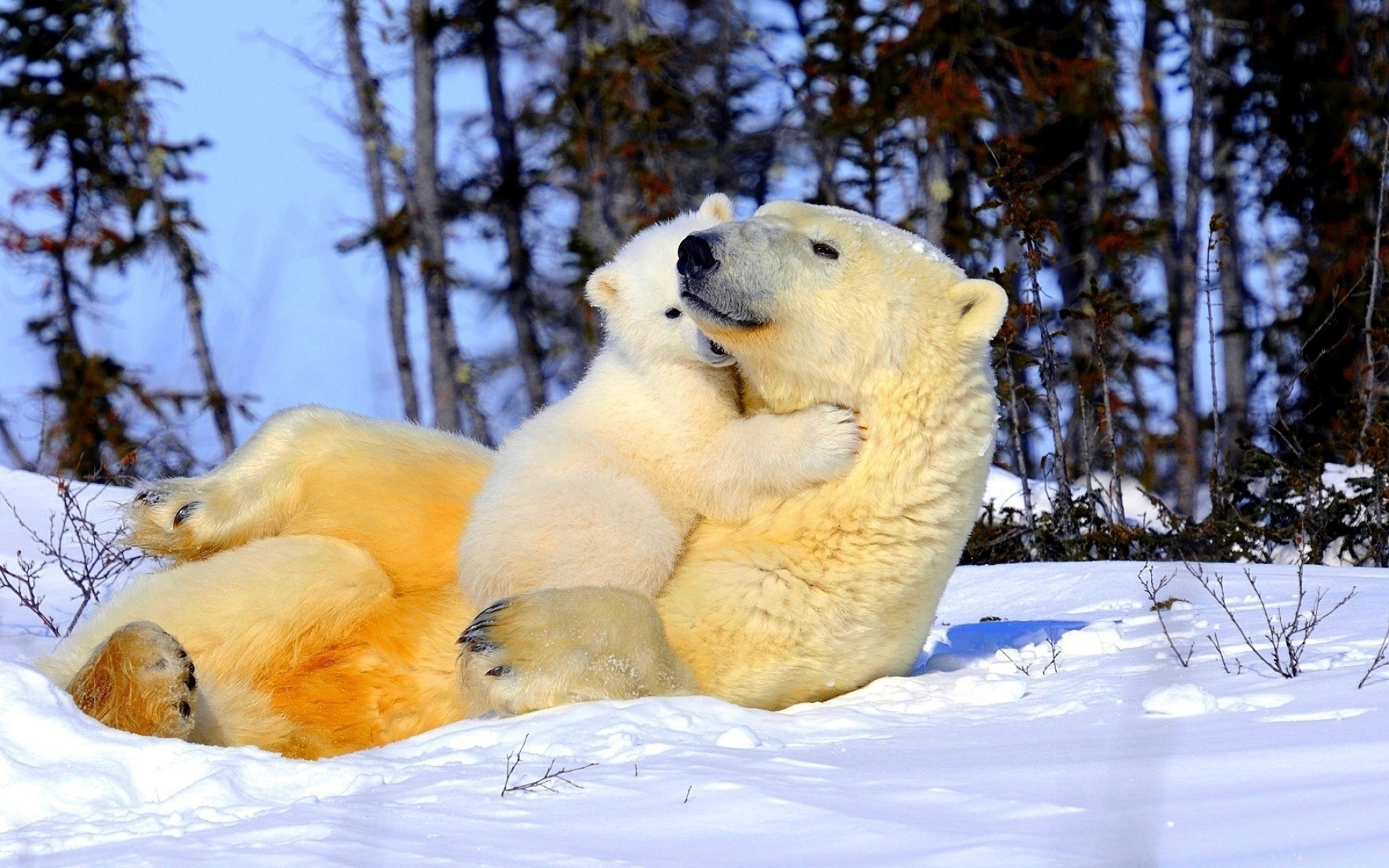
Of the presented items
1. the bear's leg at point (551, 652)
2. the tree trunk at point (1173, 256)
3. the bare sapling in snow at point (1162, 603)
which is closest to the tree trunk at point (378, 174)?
the tree trunk at point (1173, 256)

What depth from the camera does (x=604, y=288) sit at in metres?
3.82

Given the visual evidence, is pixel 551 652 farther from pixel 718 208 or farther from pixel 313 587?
pixel 718 208

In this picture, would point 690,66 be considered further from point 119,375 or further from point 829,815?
point 829,815

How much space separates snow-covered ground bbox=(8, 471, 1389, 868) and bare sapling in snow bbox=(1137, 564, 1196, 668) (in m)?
0.04

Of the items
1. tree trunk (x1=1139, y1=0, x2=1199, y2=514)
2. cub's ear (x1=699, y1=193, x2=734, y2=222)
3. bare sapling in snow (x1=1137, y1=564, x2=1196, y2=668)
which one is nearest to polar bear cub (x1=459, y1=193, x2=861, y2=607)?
cub's ear (x1=699, y1=193, x2=734, y2=222)

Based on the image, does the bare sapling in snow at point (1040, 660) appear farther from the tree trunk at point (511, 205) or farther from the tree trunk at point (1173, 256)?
the tree trunk at point (511, 205)

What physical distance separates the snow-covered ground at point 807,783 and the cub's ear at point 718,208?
1.40m

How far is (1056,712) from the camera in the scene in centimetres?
283

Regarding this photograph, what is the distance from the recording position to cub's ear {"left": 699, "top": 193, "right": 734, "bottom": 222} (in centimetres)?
385

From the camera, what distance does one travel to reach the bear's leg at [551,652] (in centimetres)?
279

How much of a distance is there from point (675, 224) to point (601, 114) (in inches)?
483

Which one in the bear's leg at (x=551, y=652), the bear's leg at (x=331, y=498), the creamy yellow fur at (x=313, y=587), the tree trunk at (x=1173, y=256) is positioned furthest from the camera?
the tree trunk at (x=1173, y=256)

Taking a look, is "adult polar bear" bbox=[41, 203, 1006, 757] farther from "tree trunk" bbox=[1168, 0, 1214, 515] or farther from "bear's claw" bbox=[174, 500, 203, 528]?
"tree trunk" bbox=[1168, 0, 1214, 515]

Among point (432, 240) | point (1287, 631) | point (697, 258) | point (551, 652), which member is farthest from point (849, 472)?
point (432, 240)
